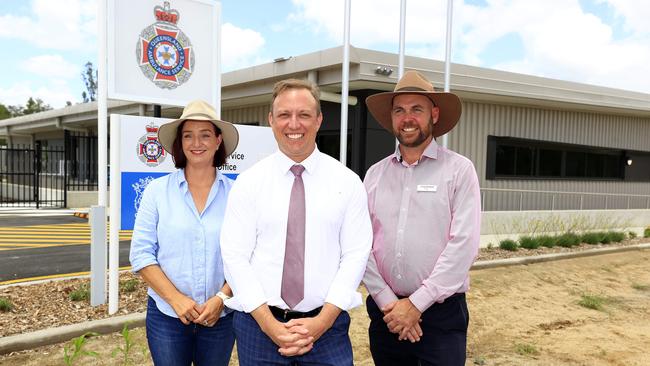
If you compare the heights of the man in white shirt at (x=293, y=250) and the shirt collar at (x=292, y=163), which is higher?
the shirt collar at (x=292, y=163)

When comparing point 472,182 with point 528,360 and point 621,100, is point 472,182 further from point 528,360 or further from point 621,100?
point 621,100

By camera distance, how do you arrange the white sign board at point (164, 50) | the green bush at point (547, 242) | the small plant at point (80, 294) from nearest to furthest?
the white sign board at point (164, 50)
the small plant at point (80, 294)
the green bush at point (547, 242)

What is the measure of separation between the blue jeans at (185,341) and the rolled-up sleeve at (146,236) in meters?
0.27

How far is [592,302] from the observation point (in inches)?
250

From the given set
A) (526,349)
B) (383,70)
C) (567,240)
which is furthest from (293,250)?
(567,240)

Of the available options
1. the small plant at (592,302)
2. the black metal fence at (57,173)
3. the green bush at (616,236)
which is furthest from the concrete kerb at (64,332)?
the black metal fence at (57,173)

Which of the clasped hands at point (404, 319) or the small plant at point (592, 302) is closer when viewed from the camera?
the clasped hands at point (404, 319)

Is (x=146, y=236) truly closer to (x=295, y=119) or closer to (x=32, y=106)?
(x=295, y=119)

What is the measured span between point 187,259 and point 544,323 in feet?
15.4

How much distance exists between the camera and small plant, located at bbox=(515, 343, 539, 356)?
4.63 m

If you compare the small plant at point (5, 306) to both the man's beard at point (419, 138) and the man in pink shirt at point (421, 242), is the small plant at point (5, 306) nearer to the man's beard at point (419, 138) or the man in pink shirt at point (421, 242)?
the man in pink shirt at point (421, 242)

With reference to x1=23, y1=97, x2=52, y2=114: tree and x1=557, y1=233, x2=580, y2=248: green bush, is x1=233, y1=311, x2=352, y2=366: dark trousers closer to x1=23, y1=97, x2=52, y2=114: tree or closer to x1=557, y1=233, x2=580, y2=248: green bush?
x1=557, y1=233, x2=580, y2=248: green bush

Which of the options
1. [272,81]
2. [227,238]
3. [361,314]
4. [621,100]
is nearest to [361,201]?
[227,238]

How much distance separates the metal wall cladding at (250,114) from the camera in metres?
15.1
